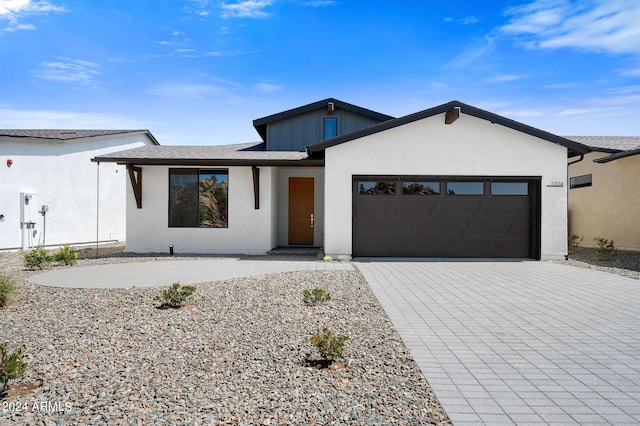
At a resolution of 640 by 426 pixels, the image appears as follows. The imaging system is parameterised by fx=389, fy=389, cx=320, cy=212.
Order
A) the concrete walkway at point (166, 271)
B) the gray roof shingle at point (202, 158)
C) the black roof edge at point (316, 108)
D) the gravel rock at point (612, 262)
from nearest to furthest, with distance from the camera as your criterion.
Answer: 1. the concrete walkway at point (166, 271)
2. the gravel rock at point (612, 262)
3. the gray roof shingle at point (202, 158)
4. the black roof edge at point (316, 108)

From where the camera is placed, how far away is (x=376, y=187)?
12.1m

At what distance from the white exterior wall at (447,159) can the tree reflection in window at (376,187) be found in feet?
1.28

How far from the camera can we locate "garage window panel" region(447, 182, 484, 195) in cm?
1205

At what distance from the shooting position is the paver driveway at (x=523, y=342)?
10.3ft

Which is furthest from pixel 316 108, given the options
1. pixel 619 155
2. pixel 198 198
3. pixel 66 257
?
pixel 619 155

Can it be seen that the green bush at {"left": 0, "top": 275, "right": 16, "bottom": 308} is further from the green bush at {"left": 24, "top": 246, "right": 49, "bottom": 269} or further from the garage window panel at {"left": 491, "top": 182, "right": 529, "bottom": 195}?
the garage window panel at {"left": 491, "top": 182, "right": 529, "bottom": 195}

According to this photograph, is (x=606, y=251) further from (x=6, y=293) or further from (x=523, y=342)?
(x=6, y=293)

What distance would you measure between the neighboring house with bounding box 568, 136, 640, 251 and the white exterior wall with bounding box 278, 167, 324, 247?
938cm

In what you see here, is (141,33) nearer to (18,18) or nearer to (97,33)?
(97,33)

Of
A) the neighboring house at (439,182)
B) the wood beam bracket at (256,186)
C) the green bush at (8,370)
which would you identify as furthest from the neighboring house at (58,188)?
the green bush at (8,370)

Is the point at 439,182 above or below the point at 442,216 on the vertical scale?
above

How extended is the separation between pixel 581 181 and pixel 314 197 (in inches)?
467

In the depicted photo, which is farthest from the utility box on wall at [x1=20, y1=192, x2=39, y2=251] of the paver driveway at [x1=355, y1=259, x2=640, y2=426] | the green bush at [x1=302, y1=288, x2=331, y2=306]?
the green bush at [x1=302, y1=288, x2=331, y2=306]

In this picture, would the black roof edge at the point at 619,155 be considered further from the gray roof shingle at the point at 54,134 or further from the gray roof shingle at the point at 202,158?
the gray roof shingle at the point at 54,134
